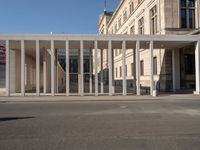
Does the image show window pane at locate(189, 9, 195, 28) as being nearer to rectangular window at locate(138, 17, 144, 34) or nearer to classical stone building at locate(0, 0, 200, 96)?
classical stone building at locate(0, 0, 200, 96)

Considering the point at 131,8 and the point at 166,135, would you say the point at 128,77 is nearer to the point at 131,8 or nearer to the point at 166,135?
the point at 131,8

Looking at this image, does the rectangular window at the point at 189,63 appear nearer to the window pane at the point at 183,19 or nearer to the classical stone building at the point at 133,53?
the classical stone building at the point at 133,53

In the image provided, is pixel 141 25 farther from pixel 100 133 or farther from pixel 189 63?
pixel 100 133

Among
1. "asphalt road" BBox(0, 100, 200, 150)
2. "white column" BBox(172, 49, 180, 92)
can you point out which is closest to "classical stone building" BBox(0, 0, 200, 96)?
"white column" BBox(172, 49, 180, 92)

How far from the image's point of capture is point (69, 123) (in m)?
11.2

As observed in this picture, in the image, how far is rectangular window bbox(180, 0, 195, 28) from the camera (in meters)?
34.5

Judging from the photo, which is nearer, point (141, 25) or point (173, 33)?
point (173, 33)

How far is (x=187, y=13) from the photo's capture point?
34.7 metres

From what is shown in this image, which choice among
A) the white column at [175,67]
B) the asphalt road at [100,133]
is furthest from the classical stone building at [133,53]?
the asphalt road at [100,133]

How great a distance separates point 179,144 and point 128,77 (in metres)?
42.9

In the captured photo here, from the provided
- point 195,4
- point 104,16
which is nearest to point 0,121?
point 195,4

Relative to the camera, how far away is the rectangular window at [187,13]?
3453 centimetres

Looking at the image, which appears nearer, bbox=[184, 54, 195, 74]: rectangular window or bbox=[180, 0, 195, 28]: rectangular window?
bbox=[184, 54, 195, 74]: rectangular window

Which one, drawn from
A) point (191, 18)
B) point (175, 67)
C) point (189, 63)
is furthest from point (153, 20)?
point (175, 67)
